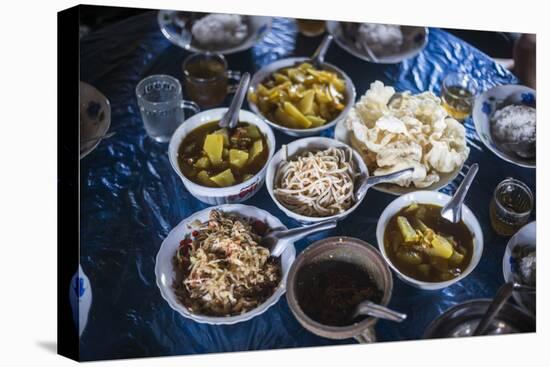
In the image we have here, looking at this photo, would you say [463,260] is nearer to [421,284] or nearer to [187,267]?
[421,284]

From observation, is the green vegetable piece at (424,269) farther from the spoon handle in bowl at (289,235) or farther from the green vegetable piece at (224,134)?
the green vegetable piece at (224,134)

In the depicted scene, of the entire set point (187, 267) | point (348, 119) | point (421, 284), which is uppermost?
point (348, 119)

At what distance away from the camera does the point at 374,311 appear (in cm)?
299

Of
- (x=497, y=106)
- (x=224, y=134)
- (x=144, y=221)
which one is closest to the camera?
(x=144, y=221)

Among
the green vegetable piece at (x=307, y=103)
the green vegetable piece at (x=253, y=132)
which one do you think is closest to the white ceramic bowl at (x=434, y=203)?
the green vegetable piece at (x=307, y=103)

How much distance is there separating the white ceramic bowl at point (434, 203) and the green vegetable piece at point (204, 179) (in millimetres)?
847

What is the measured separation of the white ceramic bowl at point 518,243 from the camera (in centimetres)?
334

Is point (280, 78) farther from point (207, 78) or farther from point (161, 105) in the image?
point (161, 105)

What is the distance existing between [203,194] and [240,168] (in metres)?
0.20

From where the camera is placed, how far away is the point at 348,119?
3.12 m

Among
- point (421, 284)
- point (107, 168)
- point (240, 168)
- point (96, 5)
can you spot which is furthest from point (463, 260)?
point (96, 5)

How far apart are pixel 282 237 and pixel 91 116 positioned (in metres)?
0.98

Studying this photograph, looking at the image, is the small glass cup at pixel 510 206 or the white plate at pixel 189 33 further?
the small glass cup at pixel 510 206

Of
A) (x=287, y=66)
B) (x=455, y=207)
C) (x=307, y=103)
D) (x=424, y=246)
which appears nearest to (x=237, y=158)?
(x=307, y=103)
